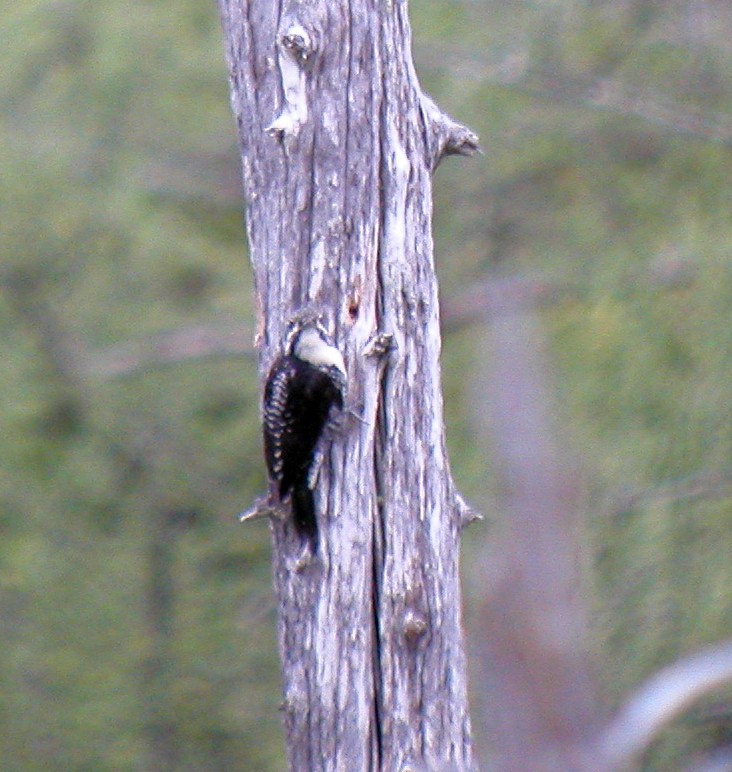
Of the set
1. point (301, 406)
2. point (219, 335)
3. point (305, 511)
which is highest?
point (219, 335)

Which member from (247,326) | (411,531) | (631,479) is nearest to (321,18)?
(411,531)

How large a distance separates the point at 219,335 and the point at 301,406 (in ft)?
15.1

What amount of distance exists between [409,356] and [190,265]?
502 centimetres

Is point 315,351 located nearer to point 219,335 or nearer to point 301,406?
point 301,406

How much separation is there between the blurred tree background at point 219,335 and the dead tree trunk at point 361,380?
3.84 m

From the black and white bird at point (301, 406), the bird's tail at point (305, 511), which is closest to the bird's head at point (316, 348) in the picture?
the black and white bird at point (301, 406)

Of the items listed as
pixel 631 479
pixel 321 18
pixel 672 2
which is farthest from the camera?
pixel 672 2

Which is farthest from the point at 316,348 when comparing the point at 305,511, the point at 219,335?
the point at 219,335

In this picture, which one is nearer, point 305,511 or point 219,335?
point 305,511

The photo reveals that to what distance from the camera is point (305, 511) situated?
104 inches

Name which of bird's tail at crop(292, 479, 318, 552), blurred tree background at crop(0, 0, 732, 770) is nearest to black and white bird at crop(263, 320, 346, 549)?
bird's tail at crop(292, 479, 318, 552)

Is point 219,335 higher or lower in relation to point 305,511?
higher

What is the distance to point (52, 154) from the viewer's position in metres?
7.16

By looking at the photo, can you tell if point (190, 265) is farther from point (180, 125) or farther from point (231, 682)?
point (231, 682)
